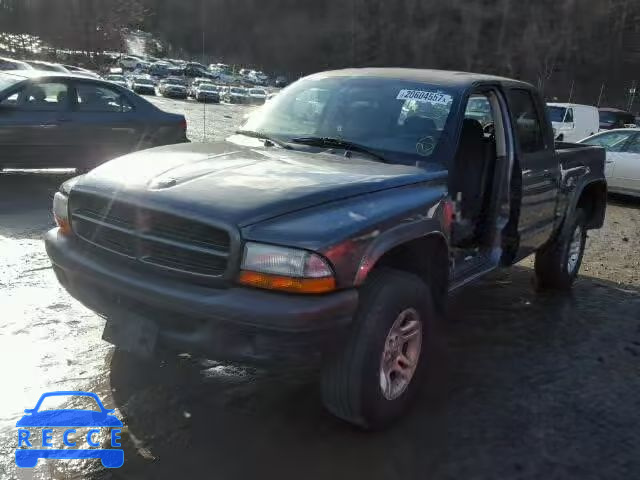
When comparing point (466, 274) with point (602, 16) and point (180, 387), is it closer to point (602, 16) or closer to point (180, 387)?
point (180, 387)

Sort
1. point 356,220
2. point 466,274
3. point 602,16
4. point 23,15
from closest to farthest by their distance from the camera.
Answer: point 356,220
point 466,274
point 23,15
point 602,16

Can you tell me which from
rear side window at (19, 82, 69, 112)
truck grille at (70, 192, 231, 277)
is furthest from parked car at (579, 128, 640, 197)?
truck grille at (70, 192, 231, 277)

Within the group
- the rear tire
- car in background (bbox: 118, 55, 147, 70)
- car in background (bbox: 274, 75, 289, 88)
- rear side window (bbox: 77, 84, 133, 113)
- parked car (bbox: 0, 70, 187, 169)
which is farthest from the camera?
car in background (bbox: 274, 75, 289, 88)

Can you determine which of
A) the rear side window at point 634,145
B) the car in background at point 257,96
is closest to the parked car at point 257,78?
the car in background at point 257,96

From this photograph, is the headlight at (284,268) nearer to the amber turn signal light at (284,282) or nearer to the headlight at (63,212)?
the amber turn signal light at (284,282)

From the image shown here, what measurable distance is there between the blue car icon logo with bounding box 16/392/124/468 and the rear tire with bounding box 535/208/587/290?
3.97 metres

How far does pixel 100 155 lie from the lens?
8.79 metres

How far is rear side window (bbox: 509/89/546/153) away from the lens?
14.9 feet

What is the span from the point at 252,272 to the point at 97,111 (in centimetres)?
715

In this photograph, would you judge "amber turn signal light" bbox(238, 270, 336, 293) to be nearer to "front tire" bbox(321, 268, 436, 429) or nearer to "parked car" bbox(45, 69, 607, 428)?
"parked car" bbox(45, 69, 607, 428)

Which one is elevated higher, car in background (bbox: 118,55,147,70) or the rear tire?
car in background (bbox: 118,55,147,70)

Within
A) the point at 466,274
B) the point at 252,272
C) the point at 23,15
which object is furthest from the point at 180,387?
the point at 23,15

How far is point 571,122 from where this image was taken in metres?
16.8

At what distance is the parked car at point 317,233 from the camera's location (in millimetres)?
2615
